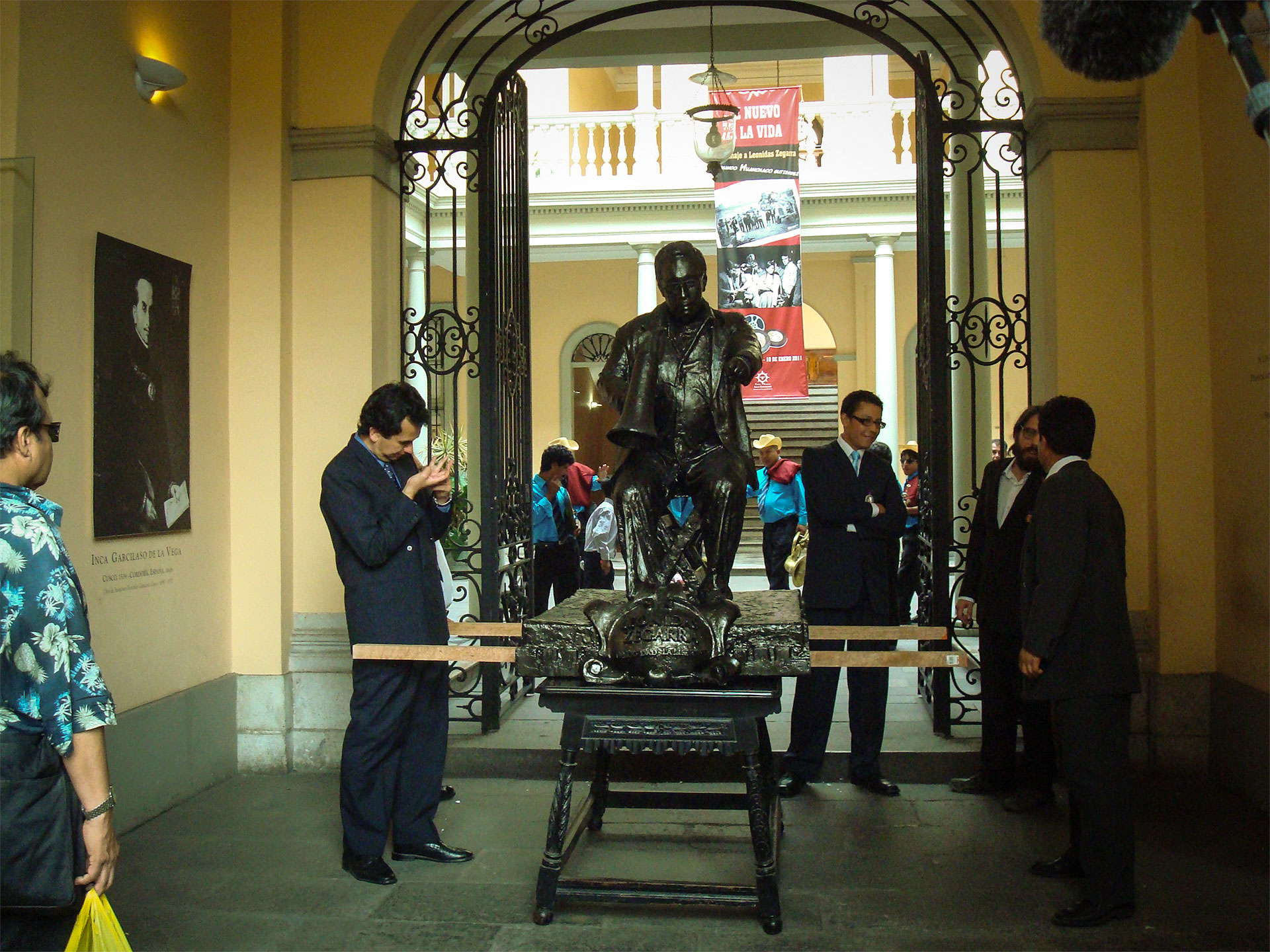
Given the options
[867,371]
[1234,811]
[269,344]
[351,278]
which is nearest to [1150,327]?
[1234,811]

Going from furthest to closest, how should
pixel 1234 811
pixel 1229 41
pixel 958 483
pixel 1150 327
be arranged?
1. pixel 958 483
2. pixel 1150 327
3. pixel 1234 811
4. pixel 1229 41

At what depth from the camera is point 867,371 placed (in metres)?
19.8

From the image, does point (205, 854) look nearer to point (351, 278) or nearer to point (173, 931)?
point (173, 931)

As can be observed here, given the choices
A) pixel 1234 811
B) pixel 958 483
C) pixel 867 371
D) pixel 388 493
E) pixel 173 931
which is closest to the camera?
pixel 173 931

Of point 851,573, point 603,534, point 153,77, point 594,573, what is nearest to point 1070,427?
point 851,573

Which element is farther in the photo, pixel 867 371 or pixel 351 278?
pixel 867 371

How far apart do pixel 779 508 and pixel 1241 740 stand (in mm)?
4380

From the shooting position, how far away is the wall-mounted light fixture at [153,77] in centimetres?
500

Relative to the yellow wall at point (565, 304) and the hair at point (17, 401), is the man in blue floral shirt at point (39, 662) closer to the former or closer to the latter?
the hair at point (17, 401)

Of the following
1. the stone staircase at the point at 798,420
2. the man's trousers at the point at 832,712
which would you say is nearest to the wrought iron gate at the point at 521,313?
the man's trousers at the point at 832,712

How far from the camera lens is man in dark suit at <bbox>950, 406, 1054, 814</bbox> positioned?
4941 mm

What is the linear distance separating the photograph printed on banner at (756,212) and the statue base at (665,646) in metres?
9.78

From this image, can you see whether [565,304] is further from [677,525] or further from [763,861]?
[763,861]

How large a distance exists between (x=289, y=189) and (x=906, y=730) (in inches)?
180
